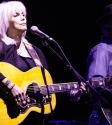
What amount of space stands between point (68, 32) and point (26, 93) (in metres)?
2.23

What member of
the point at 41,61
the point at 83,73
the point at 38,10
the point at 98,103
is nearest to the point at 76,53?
the point at 83,73

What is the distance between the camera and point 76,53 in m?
5.68

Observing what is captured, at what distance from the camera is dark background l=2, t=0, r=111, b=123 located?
5.43 m

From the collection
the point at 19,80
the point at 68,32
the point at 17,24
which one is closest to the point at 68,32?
the point at 68,32

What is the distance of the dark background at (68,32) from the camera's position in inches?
214

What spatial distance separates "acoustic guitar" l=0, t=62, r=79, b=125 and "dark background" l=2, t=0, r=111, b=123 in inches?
66.8

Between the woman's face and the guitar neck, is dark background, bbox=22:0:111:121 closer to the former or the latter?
the woman's face

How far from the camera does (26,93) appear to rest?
3.57m

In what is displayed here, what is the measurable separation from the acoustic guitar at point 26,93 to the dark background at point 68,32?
1698 millimetres

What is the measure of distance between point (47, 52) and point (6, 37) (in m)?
1.82

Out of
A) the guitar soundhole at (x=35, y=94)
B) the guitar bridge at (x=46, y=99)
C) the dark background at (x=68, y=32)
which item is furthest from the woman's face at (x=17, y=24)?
the dark background at (x=68, y=32)

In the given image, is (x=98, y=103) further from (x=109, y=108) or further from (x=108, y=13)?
(x=108, y=13)

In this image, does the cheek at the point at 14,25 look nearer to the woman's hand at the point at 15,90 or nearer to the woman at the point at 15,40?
the woman at the point at 15,40

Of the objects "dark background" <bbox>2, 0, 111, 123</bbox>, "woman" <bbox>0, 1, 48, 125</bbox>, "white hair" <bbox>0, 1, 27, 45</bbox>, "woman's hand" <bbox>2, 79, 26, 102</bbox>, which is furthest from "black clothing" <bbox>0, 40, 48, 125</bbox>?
"dark background" <bbox>2, 0, 111, 123</bbox>
